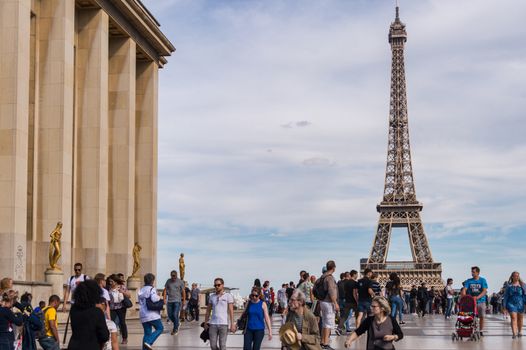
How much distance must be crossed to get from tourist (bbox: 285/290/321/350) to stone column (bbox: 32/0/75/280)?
2607 centimetres

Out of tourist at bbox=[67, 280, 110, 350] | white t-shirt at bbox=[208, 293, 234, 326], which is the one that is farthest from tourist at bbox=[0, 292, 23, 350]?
tourist at bbox=[67, 280, 110, 350]

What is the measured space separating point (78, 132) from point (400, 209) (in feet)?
230

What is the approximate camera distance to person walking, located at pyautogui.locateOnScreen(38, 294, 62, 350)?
49.3 feet

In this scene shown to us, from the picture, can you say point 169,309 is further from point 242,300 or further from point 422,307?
point 242,300

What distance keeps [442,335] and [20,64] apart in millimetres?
17841

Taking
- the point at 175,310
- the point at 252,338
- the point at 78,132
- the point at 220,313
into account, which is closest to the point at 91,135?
the point at 78,132

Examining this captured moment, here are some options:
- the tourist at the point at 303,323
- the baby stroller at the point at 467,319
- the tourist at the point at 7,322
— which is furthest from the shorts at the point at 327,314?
the tourist at the point at 7,322

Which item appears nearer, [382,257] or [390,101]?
[382,257]

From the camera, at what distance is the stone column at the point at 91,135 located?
42.2 meters

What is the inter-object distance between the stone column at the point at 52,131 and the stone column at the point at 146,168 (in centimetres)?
1342

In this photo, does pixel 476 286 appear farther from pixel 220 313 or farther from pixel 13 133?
pixel 13 133

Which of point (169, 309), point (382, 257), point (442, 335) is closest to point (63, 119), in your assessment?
point (169, 309)

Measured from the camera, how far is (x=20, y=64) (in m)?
33.3

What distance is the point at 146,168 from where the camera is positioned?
52.3 meters
